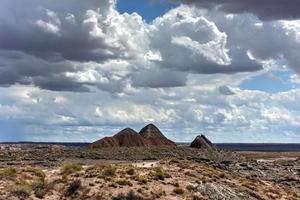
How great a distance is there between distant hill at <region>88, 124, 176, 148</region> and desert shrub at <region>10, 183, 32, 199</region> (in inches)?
2752

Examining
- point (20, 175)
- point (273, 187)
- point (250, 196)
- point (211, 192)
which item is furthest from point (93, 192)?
point (273, 187)

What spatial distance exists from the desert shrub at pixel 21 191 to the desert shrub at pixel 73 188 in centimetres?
315

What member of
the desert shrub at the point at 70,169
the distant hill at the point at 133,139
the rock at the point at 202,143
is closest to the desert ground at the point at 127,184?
the desert shrub at the point at 70,169

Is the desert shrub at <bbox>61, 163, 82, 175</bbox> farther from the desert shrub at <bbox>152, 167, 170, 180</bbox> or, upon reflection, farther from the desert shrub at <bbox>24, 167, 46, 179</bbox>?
the desert shrub at <bbox>152, 167, 170, 180</bbox>

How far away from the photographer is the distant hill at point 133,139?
4437 inches

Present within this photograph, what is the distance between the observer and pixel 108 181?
4500 cm

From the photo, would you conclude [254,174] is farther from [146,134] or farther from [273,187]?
[146,134]

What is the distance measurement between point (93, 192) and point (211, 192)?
10836 mm

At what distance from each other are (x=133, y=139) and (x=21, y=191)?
248ft

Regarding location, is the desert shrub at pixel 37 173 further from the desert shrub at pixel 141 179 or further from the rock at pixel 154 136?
the rock at pixel 154 136

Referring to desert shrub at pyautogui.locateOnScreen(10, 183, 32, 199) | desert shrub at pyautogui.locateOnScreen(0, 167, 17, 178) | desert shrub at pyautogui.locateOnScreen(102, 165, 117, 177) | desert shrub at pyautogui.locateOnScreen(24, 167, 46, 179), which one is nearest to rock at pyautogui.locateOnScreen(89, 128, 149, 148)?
desert shrub at pyautogui.locateOnScreen(102, 165, 117, 177)

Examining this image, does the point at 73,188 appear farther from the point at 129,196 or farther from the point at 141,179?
the point at 141,179

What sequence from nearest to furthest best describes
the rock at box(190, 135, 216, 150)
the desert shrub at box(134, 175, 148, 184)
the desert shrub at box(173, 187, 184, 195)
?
the desert shrub at box(173, 187, 184, 195) → the desert shrub at box(134, 175, 148, 184) → the rock at box(190, 135, 216, 150)

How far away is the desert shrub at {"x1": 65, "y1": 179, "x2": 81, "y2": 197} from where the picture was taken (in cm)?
4191
